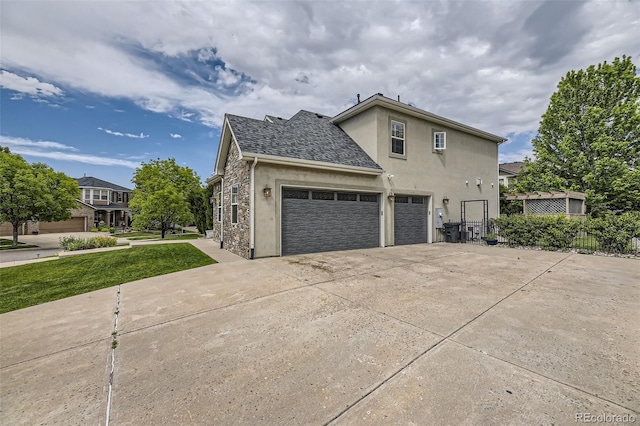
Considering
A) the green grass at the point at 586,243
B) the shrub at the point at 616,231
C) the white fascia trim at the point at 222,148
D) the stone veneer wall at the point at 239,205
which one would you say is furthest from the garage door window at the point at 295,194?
the green grass at the point at 586,243

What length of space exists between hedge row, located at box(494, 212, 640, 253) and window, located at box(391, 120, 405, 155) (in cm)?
572

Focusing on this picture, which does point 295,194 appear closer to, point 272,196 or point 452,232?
point 272,196

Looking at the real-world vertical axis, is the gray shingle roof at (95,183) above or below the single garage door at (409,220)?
above

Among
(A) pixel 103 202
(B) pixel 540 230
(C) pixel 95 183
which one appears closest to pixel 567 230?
(B) pixel 540 230

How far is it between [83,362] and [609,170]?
24.4 meters

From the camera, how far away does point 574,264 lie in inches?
291

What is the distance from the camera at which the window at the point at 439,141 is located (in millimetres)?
12781

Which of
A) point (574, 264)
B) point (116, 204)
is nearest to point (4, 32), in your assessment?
point (574, 264)

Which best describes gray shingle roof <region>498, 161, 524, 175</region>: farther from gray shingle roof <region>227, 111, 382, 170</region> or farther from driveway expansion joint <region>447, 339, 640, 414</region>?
driveway expansion joint <region>447, 339, 640, 414</region>

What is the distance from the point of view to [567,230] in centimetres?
981

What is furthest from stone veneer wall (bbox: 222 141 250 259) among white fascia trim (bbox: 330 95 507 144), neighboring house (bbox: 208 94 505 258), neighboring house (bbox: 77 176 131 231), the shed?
neighboring house (bbox: 77 176 131 231)

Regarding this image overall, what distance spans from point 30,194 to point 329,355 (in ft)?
67.7

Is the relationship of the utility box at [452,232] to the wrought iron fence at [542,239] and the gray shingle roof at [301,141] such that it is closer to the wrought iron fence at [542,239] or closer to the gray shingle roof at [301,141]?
the wrought iron fence at [542,239]
